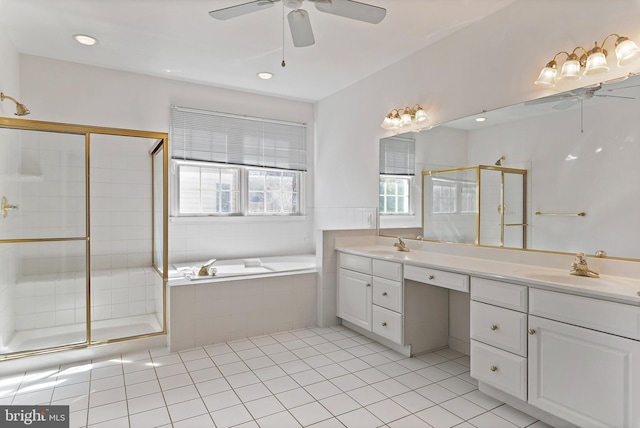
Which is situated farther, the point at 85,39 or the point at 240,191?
the point at 240,191


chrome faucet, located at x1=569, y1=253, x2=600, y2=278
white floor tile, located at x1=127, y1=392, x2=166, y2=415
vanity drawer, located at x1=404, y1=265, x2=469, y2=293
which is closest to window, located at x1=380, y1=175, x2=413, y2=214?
vanity drawer, located at x1=404, y1=265, x2=469, y2=293

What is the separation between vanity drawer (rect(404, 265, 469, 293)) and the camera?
7.65ft

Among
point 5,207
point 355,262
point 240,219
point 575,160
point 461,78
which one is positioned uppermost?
point 461,78

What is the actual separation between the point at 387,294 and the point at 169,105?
3.07 m

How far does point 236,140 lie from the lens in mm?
4371

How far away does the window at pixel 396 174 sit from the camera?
342 cm

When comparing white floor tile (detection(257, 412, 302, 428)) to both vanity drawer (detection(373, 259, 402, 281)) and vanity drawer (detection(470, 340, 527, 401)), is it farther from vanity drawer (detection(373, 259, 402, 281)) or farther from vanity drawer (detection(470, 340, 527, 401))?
vanity drawer (detection(373, 259, 402, 281))

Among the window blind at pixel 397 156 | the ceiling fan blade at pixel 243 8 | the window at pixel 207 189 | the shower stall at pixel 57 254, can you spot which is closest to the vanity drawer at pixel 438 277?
the window blind at pixel 397 156

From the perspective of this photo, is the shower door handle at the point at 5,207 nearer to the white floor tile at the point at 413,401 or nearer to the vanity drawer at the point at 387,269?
the vanity drawer at the point at 387,269

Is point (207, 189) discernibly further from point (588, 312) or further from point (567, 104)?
point (588, 312)

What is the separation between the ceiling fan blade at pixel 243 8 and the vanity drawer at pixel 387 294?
211 cm

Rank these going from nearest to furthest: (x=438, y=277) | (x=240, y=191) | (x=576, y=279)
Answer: (x=576, y=279) < (x=438, y=277) < (x=240, y=191)

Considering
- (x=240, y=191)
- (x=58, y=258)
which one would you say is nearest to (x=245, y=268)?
(x=240, y=191)

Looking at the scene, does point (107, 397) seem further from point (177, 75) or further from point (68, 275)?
point (177, 75)
